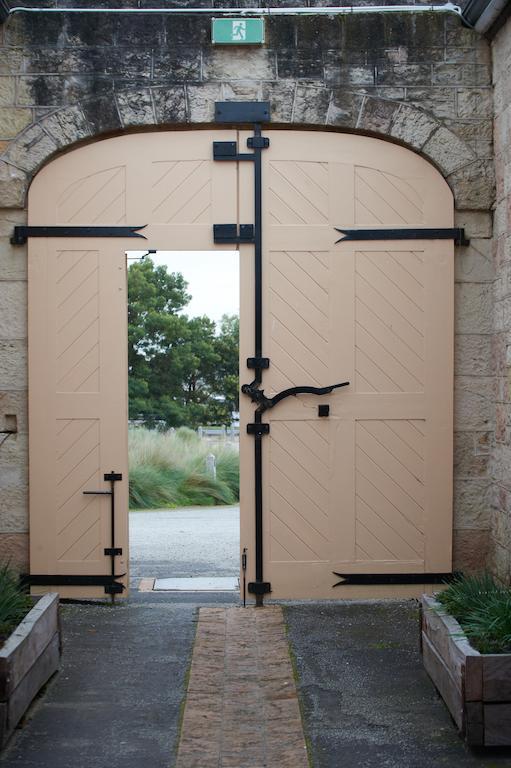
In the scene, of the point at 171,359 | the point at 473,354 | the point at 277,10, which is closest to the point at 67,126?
the point at 277,10

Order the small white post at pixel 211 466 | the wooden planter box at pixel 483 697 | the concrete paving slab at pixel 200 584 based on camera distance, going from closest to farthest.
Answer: the wooden planter box at pixel 483 697, the concrete paving slab at pixel 200 584, the small white post at pixel 211 466

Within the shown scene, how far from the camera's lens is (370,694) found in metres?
4.02

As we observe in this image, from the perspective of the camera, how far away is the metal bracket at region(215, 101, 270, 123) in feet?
18.6

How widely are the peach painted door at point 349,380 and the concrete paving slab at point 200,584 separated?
2.77ft

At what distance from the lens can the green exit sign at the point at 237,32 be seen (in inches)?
222

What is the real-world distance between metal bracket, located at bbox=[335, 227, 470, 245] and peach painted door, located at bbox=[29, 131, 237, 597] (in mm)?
724

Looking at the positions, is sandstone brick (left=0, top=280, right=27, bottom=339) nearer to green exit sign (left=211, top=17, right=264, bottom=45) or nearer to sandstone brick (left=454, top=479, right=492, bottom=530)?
green exit sign (left=211, top=17, right=264, bottom=45)

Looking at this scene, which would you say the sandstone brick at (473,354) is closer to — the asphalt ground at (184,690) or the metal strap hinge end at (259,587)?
the asphalt ground at (184,690)

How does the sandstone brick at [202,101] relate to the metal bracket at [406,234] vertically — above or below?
above

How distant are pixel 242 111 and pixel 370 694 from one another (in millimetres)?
3447

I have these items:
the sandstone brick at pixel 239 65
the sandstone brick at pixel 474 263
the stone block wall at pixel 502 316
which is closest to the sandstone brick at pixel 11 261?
the sandstone brick at pixel 239 65

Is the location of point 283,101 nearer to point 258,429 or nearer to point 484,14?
point 484,14

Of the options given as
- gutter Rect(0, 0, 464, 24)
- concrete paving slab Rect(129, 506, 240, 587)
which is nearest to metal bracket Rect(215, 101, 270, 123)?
gutter Rect(0, 0, 464, 24)

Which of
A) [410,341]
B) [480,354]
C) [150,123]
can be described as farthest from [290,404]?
[150,123]
